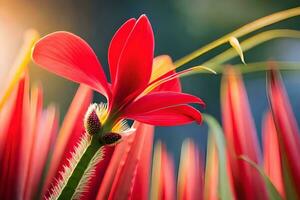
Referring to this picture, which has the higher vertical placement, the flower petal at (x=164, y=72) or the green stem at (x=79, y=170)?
the flower petal at (x=164, y=72)

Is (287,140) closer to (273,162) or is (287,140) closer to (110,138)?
(273,162)

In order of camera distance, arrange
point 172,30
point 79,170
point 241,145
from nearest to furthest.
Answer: point 79,170
point 241,145
point 172,30

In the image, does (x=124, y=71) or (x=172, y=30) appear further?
(x=172, y=30)

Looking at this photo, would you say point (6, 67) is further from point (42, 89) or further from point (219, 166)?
point (219, 166)

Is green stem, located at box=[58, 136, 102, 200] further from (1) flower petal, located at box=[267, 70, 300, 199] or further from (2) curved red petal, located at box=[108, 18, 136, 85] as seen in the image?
(1) flower petal, located at box=[267, 70, 300, 199]

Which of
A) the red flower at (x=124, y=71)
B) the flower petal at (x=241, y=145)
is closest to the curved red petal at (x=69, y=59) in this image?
the red flower at (x=124, y=71)

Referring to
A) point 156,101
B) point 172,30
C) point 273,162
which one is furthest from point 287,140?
point 172,30

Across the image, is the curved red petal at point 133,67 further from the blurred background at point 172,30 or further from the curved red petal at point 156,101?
the blurred background at point 172,30

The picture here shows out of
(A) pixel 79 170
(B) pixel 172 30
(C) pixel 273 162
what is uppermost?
(B) pixel 172 30
